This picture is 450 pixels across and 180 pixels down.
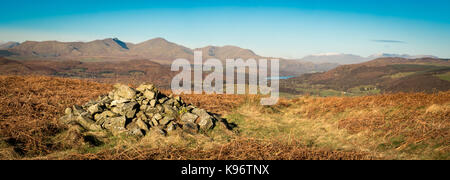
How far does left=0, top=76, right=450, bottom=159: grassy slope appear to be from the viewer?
4816mm

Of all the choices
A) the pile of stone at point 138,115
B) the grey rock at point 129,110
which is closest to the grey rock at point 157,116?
the pile of stone at point 138,115

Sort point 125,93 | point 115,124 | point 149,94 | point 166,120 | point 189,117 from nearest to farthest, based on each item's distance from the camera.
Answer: point 115,124 → point 166,120 → point 189,117 → point 125,93 → point 149,94

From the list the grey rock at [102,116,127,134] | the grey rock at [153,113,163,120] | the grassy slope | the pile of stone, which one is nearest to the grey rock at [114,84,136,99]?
the pile of stone

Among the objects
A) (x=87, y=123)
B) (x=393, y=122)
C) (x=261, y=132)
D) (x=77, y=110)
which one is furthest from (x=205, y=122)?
(x=393, y=122)

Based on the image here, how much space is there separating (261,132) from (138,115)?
16.8ft

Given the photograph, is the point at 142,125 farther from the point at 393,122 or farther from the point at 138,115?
→ the point at 393,122

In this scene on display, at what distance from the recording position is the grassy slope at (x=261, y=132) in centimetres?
482

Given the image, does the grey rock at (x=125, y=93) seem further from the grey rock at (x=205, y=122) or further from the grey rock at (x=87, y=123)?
the grey rock at (x=205, y=122)

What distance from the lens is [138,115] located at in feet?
29.4

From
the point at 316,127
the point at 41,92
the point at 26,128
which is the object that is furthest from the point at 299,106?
the point at 41,92

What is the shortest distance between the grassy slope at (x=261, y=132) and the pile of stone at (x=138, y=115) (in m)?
0.55

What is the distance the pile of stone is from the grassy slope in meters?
0.55
